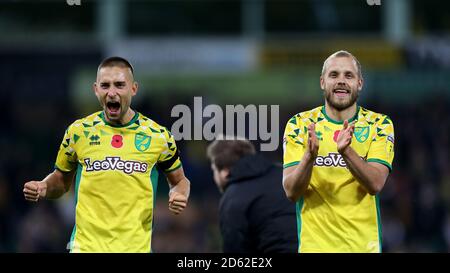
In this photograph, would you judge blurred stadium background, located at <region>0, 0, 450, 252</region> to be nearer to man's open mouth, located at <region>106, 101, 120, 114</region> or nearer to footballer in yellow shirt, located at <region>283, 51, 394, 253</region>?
man's open mouth, located at <region>106, 101, 120, 114</region>

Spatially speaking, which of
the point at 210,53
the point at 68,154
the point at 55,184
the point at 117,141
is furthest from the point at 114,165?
the point at 210,53

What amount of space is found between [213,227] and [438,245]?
3969 mm

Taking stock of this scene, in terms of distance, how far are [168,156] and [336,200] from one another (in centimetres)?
131

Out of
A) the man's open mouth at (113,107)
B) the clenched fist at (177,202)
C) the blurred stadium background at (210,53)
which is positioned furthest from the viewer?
the blurred stadium background at (210,53)

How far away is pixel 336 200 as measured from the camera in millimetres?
7098

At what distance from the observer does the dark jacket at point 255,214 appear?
29.5 feet

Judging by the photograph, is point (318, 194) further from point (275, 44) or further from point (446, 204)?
point (275, 44)

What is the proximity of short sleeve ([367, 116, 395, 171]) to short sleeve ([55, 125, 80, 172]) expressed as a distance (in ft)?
6.66

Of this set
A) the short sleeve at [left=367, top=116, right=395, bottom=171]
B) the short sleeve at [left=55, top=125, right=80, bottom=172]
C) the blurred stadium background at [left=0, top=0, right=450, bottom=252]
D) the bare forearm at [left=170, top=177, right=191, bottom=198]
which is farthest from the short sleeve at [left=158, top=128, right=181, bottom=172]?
the blurred stadium background at [left=0, top=0, right=450, bottom=252]

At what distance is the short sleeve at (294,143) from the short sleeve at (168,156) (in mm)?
879

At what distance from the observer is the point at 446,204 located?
20.3 meters

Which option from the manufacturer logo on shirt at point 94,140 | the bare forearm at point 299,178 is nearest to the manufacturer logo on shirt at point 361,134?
the bare forearm at point 299,178

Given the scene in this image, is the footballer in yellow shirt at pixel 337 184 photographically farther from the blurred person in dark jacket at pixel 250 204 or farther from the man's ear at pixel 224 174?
the man's ear at pixel 224 174

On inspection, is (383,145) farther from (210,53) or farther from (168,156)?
(210,53)
